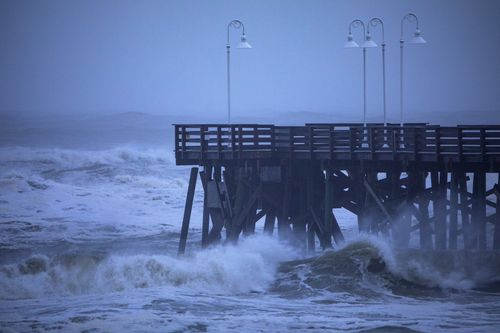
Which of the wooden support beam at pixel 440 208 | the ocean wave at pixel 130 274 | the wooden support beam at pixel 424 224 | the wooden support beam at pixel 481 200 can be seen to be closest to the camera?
the ocean wave at pixel 130 274

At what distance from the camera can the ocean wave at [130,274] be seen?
2383 centimetres

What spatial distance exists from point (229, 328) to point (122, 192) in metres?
31.8

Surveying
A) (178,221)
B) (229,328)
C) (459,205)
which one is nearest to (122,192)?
(178,221)

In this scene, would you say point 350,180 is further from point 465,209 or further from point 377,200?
point 465,209

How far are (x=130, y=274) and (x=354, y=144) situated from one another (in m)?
6.40

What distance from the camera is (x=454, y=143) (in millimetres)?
23844

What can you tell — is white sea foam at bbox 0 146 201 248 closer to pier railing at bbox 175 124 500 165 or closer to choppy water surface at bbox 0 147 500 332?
choppy water surface at bbox 0 147 500 332

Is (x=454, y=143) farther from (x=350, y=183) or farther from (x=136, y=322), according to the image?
(x=136, y=322)

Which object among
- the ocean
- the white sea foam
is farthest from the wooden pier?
the white sea foam

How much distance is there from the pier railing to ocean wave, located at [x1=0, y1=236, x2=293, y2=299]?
9.57 ft

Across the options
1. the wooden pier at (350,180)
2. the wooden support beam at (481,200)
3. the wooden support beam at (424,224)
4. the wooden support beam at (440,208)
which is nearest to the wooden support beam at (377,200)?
the wooden pier at (350,180)

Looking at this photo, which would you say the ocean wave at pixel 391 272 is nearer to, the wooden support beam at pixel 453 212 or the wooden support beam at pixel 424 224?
the wooden support beam at pixel 453 212

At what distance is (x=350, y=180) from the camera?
2656 centimetres

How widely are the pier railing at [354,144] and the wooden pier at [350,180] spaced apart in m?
0.03
